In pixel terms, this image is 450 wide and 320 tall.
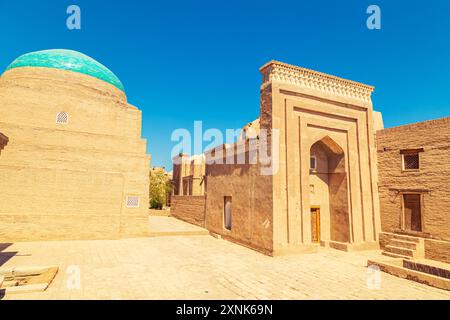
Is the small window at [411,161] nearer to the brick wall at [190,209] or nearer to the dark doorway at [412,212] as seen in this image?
the dark doorway at [412,212]

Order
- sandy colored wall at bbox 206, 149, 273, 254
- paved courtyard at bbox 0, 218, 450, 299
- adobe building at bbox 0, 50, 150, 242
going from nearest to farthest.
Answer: paved courtyard at bbox 0, 218, 450, 299 → sandy colored wall at bbox 206, 149, 273, 254 → adobe building at bbox 0, 50, 150, 242

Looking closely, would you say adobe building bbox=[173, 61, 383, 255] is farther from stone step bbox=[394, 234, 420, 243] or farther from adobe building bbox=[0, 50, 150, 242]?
adobe building bbox=[0, 50, 150, 242]

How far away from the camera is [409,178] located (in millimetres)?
12312

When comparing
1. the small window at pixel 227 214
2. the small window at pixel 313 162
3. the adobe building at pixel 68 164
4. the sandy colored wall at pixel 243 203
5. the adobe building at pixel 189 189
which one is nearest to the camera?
the sandy colored wall at pixel 243 203

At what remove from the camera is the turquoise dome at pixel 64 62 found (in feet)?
61.4

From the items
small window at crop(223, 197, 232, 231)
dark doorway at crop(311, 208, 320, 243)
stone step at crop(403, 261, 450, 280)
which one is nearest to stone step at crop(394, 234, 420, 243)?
stone step at crop(403, 261, 450, 280)

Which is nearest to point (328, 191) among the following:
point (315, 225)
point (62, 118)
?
point (315, 225)

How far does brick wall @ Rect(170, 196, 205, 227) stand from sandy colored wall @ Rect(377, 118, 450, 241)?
33.7 feet

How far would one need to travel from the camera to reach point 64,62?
62.6 ft

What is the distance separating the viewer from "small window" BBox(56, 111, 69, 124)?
15.6 metres

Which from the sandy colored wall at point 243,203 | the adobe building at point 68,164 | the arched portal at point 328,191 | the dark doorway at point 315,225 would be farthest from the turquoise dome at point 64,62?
the dark doorway at point 315,225

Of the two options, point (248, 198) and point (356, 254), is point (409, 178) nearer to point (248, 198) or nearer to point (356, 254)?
point (356, 254)

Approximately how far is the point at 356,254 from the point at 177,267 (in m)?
7.28
